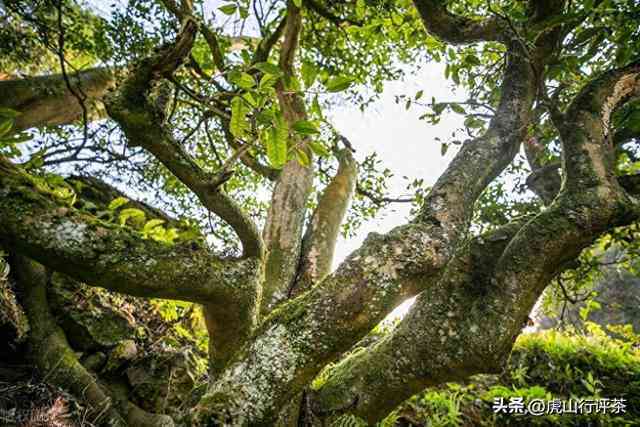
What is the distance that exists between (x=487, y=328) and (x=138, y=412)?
7.97ft

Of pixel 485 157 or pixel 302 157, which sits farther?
pixel 485 157

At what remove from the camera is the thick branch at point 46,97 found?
4277 millimetres

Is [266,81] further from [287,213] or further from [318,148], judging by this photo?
[287,213]

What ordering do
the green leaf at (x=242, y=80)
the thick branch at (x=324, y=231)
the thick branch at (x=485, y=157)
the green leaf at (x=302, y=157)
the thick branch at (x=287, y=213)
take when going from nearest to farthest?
the green leaf at (x=242, y=80), the green leaf at (x=302, y=157), the thick branch at (x=485, y=157), the thick branch at (x=287, y=213), the thick branch at (x=324, y=231)

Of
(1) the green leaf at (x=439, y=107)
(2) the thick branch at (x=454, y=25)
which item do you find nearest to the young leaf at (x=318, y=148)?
(1) the green leaf at (x=439, y=107)

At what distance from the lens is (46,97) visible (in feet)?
14.8

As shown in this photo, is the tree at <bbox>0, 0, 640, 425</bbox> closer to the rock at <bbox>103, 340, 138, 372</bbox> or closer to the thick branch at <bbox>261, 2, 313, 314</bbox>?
the thick branch at <bbox>261, 2, 313, 314</bbox>

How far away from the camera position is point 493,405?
2881 millimetres

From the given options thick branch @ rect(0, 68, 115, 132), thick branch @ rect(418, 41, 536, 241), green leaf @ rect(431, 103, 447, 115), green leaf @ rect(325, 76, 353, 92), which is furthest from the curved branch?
thick branch @ rect(0, 68, 115, 132)

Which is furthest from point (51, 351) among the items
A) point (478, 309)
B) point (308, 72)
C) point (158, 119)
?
point (478, 309)

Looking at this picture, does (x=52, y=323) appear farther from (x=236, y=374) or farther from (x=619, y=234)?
(x=619, y=234)

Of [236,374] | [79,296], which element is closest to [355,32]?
[236,374]

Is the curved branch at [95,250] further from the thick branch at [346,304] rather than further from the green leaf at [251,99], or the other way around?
the green leaf at [251,99]

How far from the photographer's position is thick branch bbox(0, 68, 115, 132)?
14.0ft
